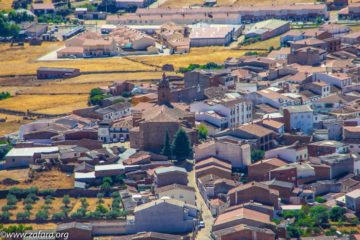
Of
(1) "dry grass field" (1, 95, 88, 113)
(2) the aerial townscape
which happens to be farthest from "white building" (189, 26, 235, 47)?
(1) "dry grass field" (1, 95, 88, 113)

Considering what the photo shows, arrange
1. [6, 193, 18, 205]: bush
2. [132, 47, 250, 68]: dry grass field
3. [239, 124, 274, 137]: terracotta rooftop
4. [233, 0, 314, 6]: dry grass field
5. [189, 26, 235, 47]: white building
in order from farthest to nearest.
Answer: [233, 0, 314, 6]: dry grass field
[189, 26, 235, 47]: white building
[132, 47, 250, 68]: dry grass field
[239, 124, 274, 137]: terracotta rooftop
[6, 193, 18, 205]: bush

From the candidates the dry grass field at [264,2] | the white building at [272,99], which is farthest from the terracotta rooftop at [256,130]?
the dry grass field at [264,2]

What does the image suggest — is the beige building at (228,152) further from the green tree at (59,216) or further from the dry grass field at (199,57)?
the dry grass field at (199,57)

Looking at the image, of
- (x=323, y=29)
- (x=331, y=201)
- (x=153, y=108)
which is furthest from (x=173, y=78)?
(x=331, y=201)

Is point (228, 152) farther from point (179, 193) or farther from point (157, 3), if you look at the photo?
point (157, 3)

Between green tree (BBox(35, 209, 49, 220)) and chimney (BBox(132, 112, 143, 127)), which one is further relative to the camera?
chimney (BBox(132, 112, 143, 127))

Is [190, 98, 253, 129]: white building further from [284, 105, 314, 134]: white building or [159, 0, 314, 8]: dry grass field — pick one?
[159, 0, 314, 8]: dry grass field
